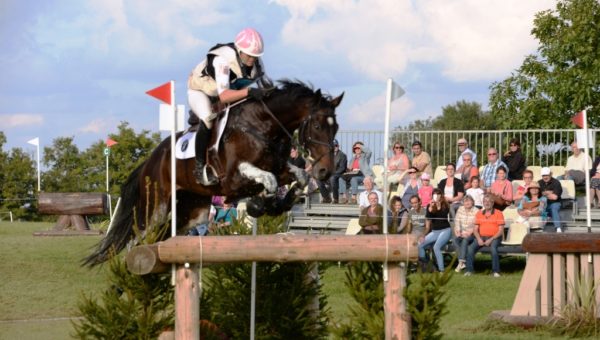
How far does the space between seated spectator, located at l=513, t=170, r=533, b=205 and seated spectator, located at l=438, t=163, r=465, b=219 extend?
752 mm

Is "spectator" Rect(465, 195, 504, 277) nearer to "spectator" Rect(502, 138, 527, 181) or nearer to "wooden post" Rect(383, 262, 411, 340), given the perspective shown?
"spectator" Rect(502, 138, 527, 181)

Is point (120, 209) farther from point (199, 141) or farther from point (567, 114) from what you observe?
point (567, 114)

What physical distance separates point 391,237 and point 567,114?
19693mm

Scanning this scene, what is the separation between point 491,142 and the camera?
16.4 m

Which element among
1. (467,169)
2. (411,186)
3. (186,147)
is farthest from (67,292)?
(467,169)

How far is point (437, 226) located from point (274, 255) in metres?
7.37

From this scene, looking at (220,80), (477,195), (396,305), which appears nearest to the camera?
(396,305)

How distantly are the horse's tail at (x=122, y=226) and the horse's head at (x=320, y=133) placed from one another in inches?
76.9

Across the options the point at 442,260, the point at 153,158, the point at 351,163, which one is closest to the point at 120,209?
the point at 153,158

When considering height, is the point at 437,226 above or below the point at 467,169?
below

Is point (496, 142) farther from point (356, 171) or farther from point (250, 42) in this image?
point (250, 42)

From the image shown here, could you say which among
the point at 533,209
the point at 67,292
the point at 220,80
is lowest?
the point at 67,292

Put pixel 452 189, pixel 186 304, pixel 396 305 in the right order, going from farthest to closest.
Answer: pixel 452 189
pixel 186 304
pixel 396 305

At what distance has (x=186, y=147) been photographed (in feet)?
26.7
